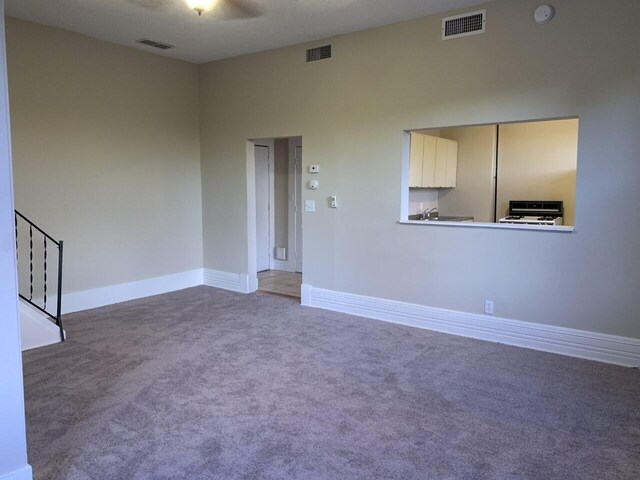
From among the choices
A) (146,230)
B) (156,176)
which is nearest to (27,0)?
(156,176)

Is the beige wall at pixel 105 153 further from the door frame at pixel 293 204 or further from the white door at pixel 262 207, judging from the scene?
the door frame at pixel 293 204

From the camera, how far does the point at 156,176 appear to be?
6160mm

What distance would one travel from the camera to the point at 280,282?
22.9ft

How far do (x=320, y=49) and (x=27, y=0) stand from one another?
112 inches

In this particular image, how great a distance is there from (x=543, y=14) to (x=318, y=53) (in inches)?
93.1

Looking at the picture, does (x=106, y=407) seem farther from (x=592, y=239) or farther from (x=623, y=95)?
(x=623, y=95)

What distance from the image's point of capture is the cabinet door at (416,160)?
5816 millimetres

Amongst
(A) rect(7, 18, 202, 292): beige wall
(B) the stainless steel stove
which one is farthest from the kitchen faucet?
(A) rect(7, 18, 202, 292): beige wall

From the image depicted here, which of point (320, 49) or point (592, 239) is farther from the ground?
point (320, 49)

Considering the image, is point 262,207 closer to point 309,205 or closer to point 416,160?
point 309,205

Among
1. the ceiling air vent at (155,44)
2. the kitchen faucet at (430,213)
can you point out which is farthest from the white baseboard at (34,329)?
the kitchen faucet at (430,213)

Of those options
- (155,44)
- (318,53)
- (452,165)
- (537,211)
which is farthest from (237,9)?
(537,211)

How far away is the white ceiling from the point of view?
430cm

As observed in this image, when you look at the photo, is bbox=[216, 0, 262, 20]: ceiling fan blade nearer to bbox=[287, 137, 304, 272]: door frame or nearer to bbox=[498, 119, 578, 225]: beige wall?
bbox=[287, 137, 304, 272]: door frame
